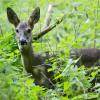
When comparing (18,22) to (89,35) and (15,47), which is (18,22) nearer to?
(15,47)

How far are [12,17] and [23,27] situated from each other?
0.29 metres

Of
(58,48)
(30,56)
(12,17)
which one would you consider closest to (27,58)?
(30,56)

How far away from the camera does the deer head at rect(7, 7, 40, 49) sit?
8526 millimetres

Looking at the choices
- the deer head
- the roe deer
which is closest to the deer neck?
the roe deer

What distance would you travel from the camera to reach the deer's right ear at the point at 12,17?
9031 mm

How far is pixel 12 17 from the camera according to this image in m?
9.07

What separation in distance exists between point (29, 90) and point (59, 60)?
215cm

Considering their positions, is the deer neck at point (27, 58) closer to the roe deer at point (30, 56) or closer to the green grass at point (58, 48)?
the roe deer at point (30, 56)

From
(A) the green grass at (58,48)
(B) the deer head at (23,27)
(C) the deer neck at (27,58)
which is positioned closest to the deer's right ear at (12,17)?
(B) the deer head at (23,27)

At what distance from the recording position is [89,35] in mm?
10328

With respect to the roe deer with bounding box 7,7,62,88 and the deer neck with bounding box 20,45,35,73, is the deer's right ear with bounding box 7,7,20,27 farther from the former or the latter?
the deer neck with bounding box 20,45,35,73

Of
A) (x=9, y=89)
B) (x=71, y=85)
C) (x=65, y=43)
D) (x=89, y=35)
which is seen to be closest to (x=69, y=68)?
(x=71, y=85)

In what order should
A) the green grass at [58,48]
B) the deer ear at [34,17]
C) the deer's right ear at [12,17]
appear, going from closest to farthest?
the green grass at [58,48] → the deer's right ear at [12,17] → the deer ear at [34,17]

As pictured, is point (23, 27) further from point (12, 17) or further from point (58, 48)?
point (58, 48)
